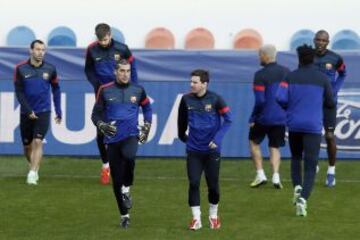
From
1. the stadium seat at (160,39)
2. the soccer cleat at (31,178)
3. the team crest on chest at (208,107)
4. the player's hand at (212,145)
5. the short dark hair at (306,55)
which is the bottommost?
the soccer cleat at (31,178)

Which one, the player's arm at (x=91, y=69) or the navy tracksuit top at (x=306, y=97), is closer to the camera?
the navy tracksuit top at (x=306, y=97)

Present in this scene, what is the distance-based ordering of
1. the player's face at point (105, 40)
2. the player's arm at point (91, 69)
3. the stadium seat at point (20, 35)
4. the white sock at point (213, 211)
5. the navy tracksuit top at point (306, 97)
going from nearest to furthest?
the white sock at point (213, 211) < the navy tracksuit top at point (306, 97) < the player's face at point (105, 40) < the player's arm at point (91, 69) < the stadium seat at point (20, 35)

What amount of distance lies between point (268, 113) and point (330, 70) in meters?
1.01

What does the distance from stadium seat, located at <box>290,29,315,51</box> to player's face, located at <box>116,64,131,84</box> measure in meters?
9.85

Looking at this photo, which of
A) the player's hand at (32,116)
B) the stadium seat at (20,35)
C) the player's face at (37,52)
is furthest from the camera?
the stadium seat at (20,35)

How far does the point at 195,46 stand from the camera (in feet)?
74.5

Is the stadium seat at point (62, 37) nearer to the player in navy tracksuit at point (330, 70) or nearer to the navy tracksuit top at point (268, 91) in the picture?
the navy tracksuit top at point (268, 91)

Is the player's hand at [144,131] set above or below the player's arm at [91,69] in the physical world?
below

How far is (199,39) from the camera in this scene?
23.0 m

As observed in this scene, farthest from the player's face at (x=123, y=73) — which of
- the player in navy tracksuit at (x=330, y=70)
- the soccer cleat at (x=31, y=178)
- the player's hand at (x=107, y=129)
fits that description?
the soccer cleat at (x=31, y=178)

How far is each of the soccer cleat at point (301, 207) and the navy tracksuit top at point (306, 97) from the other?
0.79 meters

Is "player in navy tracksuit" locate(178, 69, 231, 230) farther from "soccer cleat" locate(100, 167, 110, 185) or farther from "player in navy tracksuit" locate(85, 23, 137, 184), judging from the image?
"soccer cleat" locate(100, 167, 110, 185)

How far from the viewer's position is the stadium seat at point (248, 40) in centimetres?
2275

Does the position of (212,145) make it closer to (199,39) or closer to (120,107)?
(120,107)
